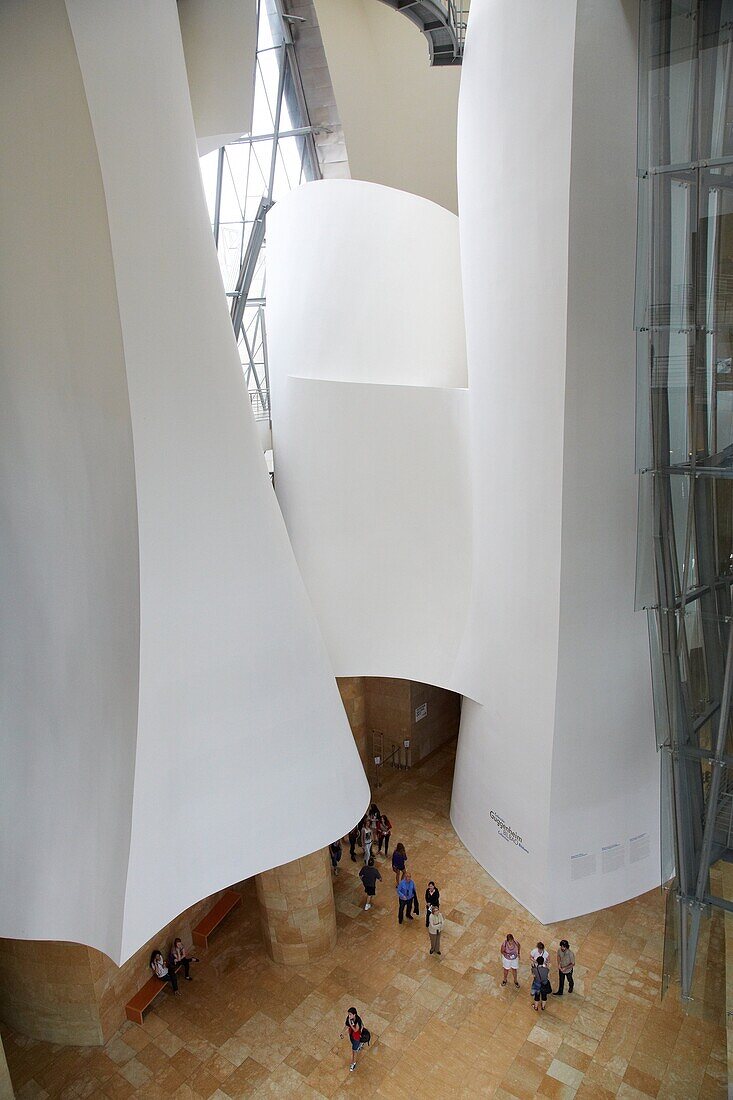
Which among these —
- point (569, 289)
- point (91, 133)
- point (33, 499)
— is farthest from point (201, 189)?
point (569, 289)

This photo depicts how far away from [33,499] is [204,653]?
6.92 ft

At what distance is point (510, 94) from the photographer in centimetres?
828

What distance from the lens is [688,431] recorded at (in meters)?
6.56

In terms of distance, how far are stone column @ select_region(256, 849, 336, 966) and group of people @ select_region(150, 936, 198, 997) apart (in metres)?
1.02

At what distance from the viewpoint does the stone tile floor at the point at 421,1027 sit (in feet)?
25.3

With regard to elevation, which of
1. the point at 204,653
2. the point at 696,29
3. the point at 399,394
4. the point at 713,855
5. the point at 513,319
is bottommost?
the point at 713,855

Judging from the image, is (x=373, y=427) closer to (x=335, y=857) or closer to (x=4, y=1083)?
(x=335, y=857)

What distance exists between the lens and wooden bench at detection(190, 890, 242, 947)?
391 inches

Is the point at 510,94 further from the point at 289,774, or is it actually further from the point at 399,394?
the point at 289,774

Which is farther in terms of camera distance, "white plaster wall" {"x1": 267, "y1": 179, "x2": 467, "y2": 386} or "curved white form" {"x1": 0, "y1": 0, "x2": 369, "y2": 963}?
"white plaster wall" {"x1": 267, "y1": 179, "x2": 467, "y2": 386}

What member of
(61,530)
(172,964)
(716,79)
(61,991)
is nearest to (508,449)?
(716,79)

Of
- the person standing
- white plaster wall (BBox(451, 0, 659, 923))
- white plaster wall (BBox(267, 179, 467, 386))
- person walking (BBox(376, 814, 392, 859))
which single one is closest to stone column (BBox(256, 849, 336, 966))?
the person standing

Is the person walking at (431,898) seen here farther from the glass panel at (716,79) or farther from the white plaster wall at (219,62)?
the white plaster wall at (219,62)

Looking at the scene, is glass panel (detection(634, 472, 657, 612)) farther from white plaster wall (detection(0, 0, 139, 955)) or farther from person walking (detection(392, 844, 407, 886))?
person walking (detection(392, 844, 407, 886))
